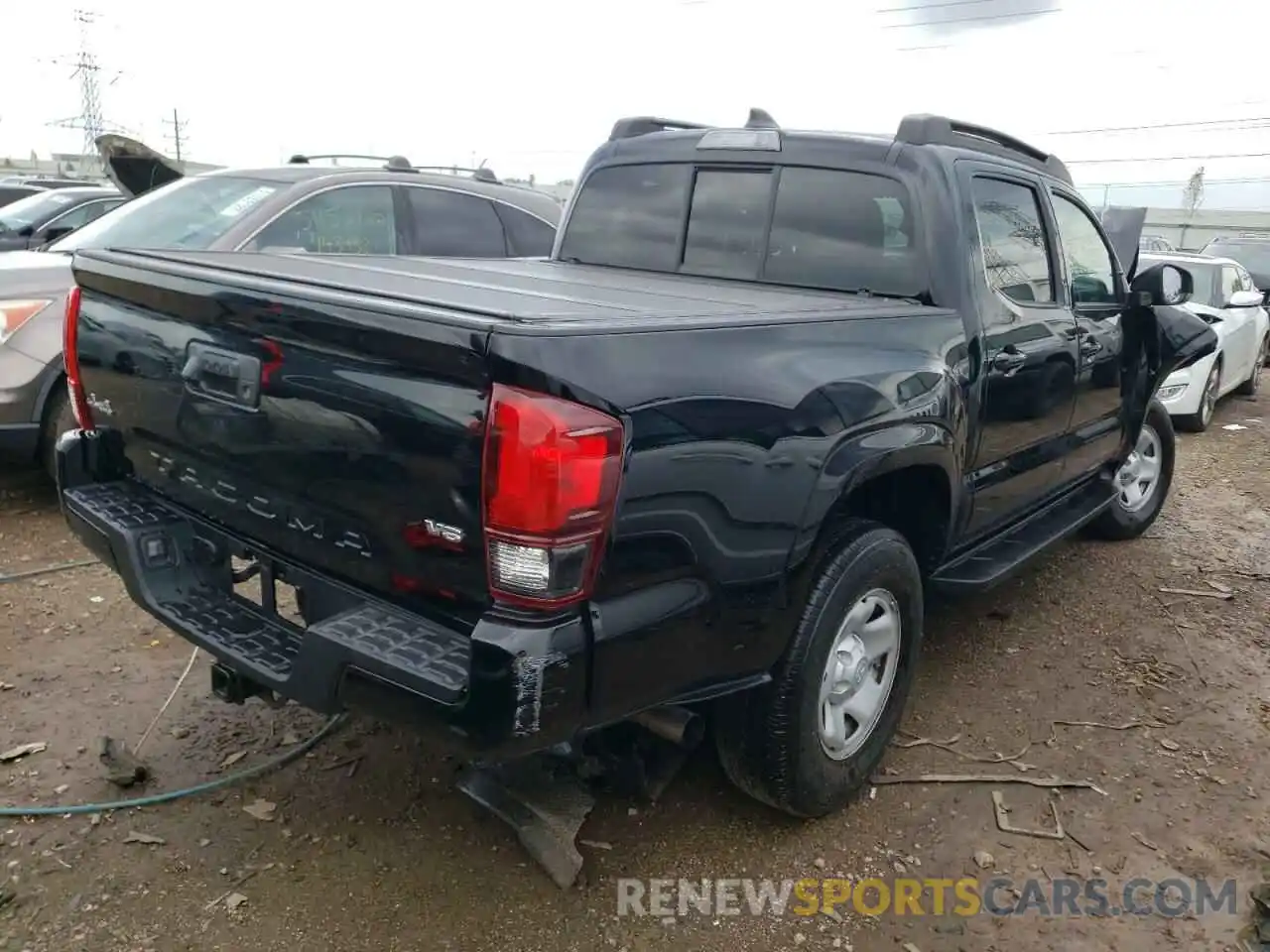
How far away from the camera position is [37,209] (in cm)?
1145

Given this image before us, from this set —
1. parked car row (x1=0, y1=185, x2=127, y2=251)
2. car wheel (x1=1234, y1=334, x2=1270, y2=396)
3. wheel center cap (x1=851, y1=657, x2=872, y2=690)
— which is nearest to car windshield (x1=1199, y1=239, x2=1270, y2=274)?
car wheel (x1=1234, y1=334, x2=1270, y2=396)

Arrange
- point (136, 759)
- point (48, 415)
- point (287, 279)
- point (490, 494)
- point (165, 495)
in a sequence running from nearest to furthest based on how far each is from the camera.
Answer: point (490, 494), point (287, 279), point (165, 495), point (136, 759), point (48, 415)

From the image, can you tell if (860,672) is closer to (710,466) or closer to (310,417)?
(710,466)

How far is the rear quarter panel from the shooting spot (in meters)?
2.02

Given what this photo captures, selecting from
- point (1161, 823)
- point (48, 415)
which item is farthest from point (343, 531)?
point (48, 415)

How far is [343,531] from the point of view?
226 cm

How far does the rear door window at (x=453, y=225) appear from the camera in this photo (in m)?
5.94

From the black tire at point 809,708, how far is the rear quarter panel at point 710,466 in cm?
13

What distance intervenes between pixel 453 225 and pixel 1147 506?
4532mm

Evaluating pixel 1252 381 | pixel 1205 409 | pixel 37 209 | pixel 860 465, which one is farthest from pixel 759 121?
pixel 37 209

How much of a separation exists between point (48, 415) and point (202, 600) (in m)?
2.99

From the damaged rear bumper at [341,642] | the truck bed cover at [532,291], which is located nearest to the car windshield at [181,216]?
the truck bed cover at [532,291]

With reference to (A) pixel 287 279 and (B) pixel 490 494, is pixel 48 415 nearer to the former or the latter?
(A) pixel 287 279

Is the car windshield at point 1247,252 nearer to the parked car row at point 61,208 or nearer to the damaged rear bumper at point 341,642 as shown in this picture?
the parked car row at point 61,208
